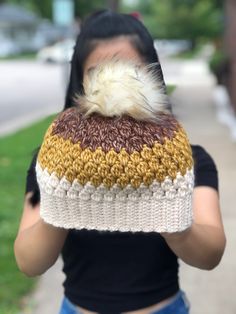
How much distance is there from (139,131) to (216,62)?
1523 cm

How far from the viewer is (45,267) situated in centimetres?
150

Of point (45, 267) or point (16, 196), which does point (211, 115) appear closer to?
point (16, 196)

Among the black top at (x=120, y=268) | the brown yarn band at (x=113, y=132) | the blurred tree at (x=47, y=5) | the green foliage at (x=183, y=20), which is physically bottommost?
the blurred tree at (x=47, y=5)

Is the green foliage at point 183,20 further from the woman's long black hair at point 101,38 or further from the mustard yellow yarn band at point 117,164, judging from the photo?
the mustard yellow yarn band at point 117,164

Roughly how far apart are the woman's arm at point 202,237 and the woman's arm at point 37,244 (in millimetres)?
240

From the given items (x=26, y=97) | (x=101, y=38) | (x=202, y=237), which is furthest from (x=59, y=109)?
(x=26, y=97)

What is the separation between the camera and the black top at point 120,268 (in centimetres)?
162

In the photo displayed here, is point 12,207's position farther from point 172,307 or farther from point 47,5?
point 47,5

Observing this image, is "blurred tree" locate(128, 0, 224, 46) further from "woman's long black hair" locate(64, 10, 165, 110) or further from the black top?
the black top

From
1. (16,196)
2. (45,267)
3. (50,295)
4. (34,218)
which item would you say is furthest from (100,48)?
(16,196)

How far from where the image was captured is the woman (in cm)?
161

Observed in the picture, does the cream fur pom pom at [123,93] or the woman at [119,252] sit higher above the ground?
the cream fur pom pom at [123,93]

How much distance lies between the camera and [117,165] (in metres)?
1.16

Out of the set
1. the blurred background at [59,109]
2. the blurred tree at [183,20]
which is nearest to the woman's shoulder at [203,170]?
the blurred background at [59,109]
